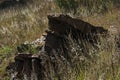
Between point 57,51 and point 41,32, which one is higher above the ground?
point 57,51

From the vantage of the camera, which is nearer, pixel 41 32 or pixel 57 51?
pixel 57 51

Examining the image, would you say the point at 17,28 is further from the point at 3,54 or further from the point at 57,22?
the point at 57,22

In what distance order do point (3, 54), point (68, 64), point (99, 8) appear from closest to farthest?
point (68, 64) → point (3, 54) → point (99, 8)

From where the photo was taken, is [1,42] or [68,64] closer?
[68,64]

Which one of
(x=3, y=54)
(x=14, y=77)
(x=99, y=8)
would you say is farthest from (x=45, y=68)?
(x=99, y=8)

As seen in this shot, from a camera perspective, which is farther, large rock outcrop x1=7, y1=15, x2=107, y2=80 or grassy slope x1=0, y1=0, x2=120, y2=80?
large rock outcrop x1=7, y1=15, x2=107, y2=80

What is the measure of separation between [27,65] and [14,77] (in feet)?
0.86

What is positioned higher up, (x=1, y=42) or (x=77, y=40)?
(x=77, y=40)

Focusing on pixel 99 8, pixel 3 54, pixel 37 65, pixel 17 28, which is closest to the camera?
pixel 37 65

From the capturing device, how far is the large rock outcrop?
15.9 feet

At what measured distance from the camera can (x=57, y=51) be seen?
521 cm

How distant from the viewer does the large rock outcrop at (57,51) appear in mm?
4839

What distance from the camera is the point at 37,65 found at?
200 inches

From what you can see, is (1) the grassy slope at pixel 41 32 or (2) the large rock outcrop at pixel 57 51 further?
(2) the large rock outcrop at pixel 57 51
